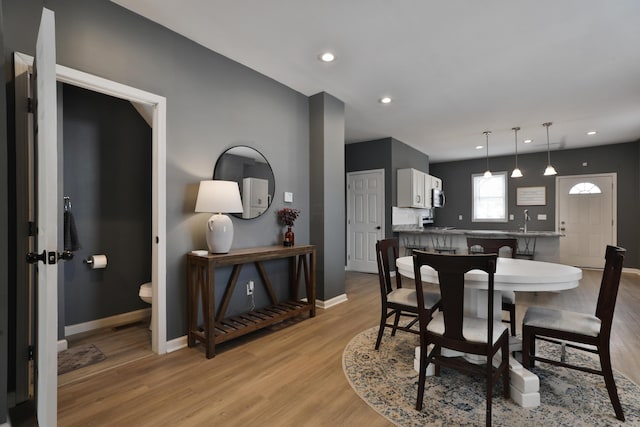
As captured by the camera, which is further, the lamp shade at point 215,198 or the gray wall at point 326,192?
the gray wall at point 326,192

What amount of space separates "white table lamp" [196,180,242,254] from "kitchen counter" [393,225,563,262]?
3927 millimetres

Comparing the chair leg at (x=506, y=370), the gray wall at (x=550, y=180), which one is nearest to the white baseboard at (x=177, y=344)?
the chair leg at (x=506, y=370)

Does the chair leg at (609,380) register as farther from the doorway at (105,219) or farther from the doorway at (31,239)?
the doorway at (105,219)

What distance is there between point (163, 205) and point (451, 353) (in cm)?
255

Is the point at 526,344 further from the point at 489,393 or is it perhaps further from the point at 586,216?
the point at 586,216

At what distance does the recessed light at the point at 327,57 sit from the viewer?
298 centimetres

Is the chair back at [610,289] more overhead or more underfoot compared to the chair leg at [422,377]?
more overhead

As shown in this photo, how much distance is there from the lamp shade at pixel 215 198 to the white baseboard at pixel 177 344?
113cm

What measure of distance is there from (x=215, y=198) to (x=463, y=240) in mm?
4433

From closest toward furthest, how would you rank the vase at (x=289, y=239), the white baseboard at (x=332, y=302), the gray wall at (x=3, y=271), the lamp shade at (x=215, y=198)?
1. the gray wall at (x=3, y=271)
2. the lamp shade at (x=215, y=198)
3. the vase at (x=289, y=239)
4. the white baseboard at (x=332, y=302)

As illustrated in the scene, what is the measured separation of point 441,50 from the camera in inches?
114

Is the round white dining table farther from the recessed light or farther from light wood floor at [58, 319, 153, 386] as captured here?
light wood floor at [58, 319, 153, 386]

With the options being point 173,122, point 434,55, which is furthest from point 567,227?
point 173,122

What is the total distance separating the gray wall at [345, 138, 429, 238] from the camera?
233 inches
